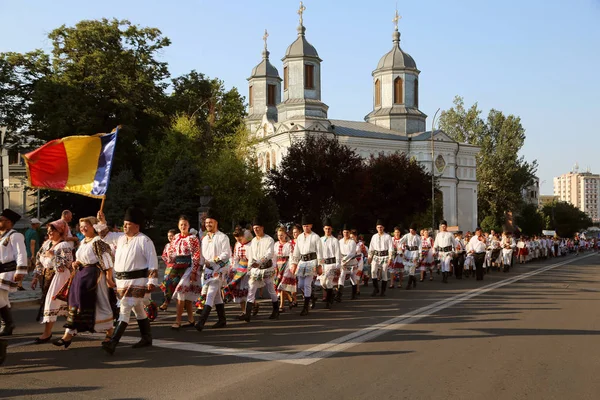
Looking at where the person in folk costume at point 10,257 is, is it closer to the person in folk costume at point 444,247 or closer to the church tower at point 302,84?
the person in folk costume at point 444,247

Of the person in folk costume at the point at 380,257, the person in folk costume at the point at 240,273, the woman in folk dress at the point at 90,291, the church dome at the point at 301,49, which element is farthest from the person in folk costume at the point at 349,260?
the church dome at the point at 301,49

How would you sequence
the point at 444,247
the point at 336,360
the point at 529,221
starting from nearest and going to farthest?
the point at 336,360 → the point at 444,247 → the point at 529,221

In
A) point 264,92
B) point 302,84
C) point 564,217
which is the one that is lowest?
point 564,217

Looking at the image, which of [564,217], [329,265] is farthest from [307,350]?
[564,217]

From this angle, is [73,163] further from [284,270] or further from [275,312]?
[284,270]

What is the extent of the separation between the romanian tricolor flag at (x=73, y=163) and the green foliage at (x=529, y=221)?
84950 mm

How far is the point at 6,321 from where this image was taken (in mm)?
10539

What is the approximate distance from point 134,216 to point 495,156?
7954 cm

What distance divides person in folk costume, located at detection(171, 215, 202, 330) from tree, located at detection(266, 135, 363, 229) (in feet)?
117

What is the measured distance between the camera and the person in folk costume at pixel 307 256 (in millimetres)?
14073

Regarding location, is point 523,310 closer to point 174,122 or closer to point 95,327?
point 95,327

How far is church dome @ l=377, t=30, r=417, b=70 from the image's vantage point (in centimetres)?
8469

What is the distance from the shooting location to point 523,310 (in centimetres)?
1436

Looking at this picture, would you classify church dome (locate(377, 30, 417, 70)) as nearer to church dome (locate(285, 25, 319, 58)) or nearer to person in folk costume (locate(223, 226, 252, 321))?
church dome (locate(285, 25, 319, 58))
